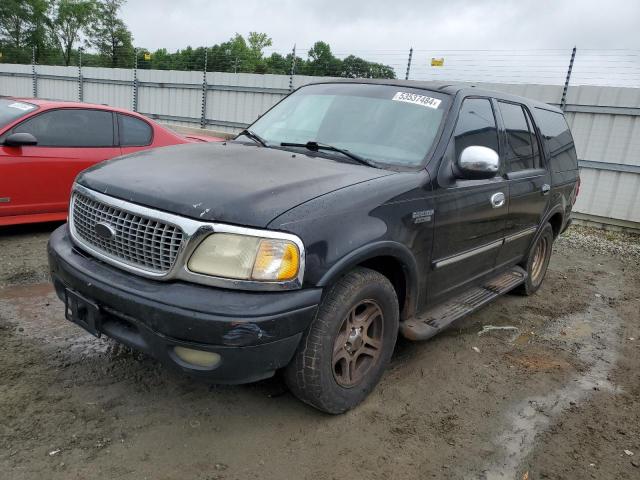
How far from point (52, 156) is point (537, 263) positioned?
517 centimetres

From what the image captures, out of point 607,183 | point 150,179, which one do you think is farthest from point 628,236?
point 150,179

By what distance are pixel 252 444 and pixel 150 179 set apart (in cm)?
140

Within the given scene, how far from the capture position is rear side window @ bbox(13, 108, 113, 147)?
5363 mm

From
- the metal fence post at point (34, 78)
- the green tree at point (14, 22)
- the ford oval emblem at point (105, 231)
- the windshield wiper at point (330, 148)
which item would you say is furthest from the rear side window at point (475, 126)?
the green tree at point (14, 22)

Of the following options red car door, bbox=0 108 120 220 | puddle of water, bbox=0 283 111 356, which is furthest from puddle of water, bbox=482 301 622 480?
red car door, bbox=0 108 120 220

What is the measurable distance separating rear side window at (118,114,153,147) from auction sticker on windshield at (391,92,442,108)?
3860mm

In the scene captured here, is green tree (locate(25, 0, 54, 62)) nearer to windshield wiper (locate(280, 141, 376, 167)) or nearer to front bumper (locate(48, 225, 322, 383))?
windshield wiper (locate(280, 141, 376, 167))

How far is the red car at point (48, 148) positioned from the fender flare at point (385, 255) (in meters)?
4.13

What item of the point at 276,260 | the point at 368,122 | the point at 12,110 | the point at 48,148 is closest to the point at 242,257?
the point at 276,260

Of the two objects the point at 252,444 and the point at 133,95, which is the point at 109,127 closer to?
the point at 252,444

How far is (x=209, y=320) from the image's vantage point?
213cm

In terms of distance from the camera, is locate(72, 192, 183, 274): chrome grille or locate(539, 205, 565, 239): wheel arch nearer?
locate(72, 192, 183, 274): chrome grille

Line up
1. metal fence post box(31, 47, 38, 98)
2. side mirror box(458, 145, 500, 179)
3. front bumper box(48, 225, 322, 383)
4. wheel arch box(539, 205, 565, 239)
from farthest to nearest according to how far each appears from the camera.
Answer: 1. metal fence post box(31, 47, 38, 98)
2. wheel arch box(539, 205, 565, 239)
3. side mirror box(458, 145, 500, 179)
4. front bumper box(48, 225, 322, 383)

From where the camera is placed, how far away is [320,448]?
2518 millimetres
